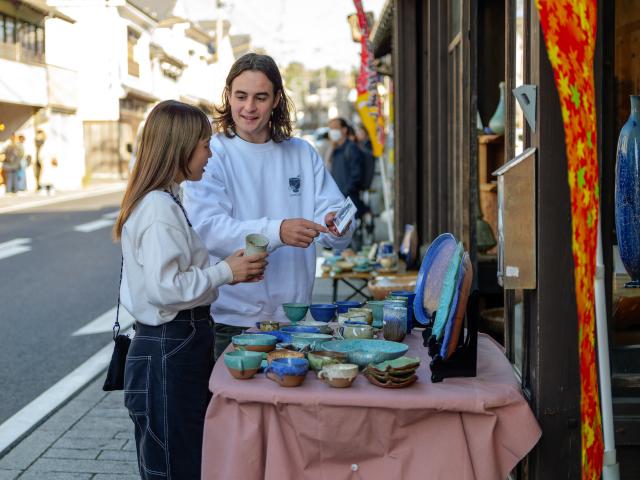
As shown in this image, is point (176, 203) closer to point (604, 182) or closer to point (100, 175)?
point (604, 182)

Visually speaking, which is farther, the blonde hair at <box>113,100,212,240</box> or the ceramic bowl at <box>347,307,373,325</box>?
the ceramic bowl at <box>347,307,373,325</box>

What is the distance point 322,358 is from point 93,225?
17.7m

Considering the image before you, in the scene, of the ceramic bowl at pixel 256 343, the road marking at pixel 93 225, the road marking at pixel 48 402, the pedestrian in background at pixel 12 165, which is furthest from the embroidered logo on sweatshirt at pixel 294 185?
the pedestrian in background at pixel 12 165

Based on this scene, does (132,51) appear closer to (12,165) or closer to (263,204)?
(12,165)

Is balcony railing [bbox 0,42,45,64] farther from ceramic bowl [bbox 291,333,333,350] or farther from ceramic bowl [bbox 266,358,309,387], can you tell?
ceramic bowl [bbox 266,358,309,387]

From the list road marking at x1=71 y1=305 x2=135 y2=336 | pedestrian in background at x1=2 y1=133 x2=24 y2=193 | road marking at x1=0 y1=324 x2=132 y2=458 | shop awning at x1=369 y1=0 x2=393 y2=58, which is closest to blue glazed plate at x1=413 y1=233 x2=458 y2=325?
road marking at x1=0 y1=324 x2=132 y2=458

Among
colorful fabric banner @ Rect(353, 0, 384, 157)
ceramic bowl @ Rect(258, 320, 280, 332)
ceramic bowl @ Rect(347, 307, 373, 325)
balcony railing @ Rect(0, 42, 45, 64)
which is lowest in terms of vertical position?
ceramic bowl @ Rect(258, 320, 280, 332)

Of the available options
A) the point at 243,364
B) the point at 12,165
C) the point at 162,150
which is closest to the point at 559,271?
the point at 243,364

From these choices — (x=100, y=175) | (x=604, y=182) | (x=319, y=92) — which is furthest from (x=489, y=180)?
(x=319, y=92)

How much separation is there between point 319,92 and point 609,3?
→ 329ft

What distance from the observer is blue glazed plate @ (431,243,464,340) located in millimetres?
2746

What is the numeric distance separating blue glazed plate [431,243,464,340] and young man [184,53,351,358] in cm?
81

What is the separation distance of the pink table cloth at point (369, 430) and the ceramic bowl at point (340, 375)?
21 millimetres

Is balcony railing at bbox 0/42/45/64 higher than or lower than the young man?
higher
